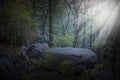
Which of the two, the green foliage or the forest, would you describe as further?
the green foliage

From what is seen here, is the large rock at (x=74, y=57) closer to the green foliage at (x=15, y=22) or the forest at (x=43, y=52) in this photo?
the forest at (x=43, y=52)

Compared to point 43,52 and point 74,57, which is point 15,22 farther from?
point 74,57

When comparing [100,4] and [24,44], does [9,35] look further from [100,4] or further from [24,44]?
[100,4]

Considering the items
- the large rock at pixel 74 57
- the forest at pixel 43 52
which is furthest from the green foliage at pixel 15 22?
the large rock at pixel 74 57

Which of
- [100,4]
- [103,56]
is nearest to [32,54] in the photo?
[103,56]

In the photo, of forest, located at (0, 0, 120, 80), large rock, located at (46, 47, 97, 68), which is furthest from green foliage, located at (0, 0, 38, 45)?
large rock, located at (46, 47, 97, 68)

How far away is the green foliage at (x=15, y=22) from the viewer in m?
13.7

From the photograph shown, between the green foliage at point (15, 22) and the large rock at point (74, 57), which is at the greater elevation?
the green foliage at point (15, 22)

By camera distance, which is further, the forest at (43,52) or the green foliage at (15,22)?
the green foliage at (15,22)

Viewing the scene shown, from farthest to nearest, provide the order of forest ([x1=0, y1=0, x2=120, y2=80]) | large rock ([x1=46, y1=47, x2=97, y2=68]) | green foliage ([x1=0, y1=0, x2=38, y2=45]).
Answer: green foliage ([x1=0, y1=0, x2=38, y2=45])
large rock ([x1=46, y1=47, x2=97, y2=68])
forest ([x1=0, y1=0, x2=120, y2=80])

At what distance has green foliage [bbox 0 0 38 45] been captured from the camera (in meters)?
13.7

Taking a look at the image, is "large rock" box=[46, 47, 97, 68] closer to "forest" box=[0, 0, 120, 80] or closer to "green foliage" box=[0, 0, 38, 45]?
"forest" box=[0, 0, 120, 80]

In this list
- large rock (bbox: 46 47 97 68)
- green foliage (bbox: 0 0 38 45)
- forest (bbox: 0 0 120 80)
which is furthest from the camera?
green foliage (bbox: 0 0 38 45)

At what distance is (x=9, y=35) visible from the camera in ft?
46.2
